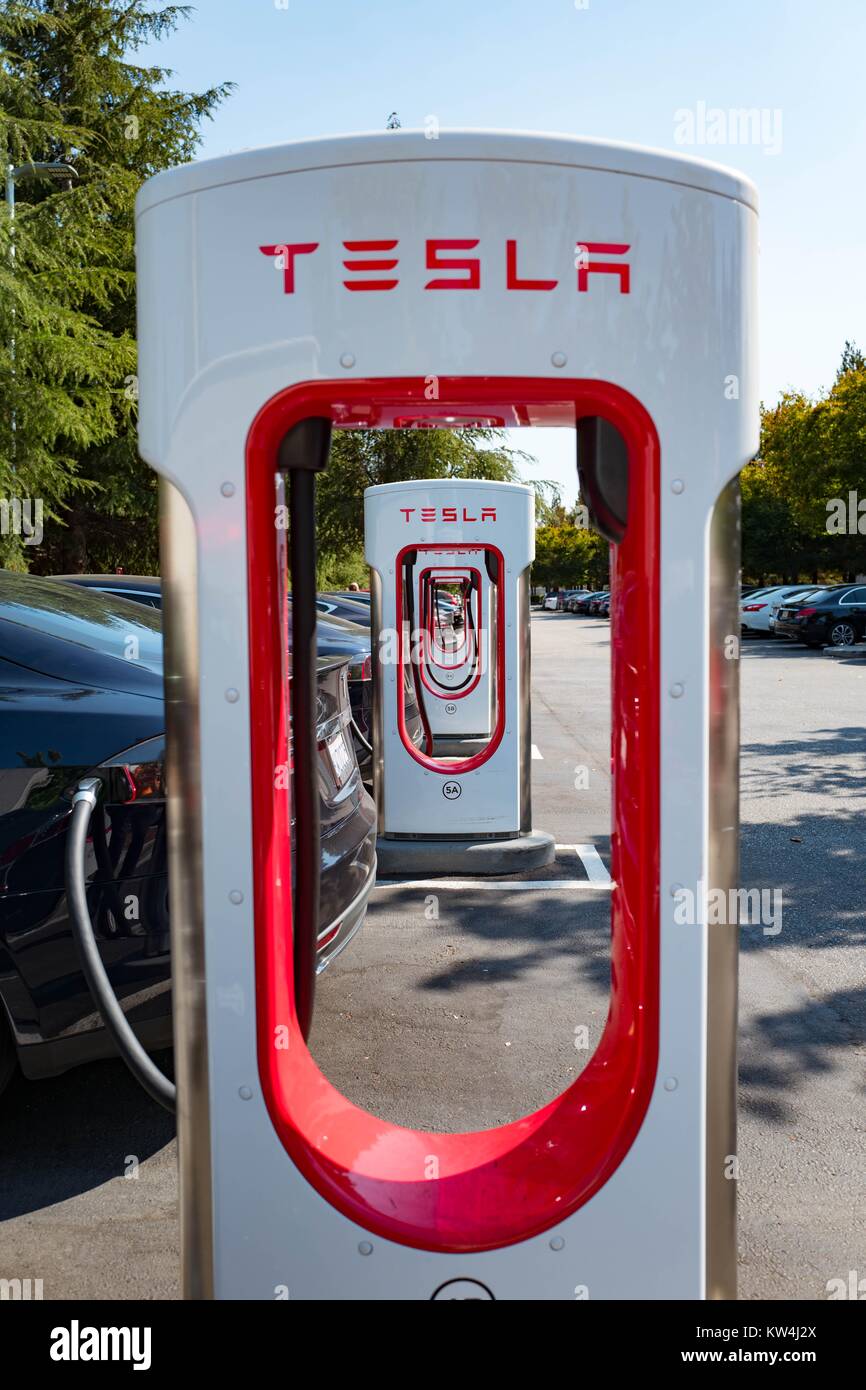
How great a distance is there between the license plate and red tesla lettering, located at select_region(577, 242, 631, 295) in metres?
2.53

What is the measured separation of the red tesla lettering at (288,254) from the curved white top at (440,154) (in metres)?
0.11

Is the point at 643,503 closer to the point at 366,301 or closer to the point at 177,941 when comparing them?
the point at 366,301

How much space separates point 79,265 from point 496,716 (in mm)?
13350

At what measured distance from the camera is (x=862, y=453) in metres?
34.6

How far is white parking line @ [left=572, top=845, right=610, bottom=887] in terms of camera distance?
6438 mm

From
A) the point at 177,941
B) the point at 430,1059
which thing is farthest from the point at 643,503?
the point at 430,1059

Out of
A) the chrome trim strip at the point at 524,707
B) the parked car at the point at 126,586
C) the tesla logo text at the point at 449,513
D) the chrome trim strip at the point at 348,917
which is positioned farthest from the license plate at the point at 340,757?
the parked car at the point at 126,586

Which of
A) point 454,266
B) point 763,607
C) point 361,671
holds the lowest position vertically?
point 361,671

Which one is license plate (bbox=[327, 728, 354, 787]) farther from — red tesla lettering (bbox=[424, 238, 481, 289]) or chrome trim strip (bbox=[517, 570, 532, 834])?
chrome trim strip (bbox=[517, 570, 532, 834])

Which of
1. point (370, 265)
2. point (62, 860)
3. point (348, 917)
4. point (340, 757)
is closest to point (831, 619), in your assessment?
point (340, 757)

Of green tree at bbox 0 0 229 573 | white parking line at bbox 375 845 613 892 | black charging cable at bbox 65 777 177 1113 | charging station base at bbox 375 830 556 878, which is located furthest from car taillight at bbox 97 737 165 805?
green tree at bbox 0 0 229 573

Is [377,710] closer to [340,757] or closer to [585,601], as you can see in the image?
[340,757]

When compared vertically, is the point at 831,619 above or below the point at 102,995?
above

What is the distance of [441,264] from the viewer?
1.84m
